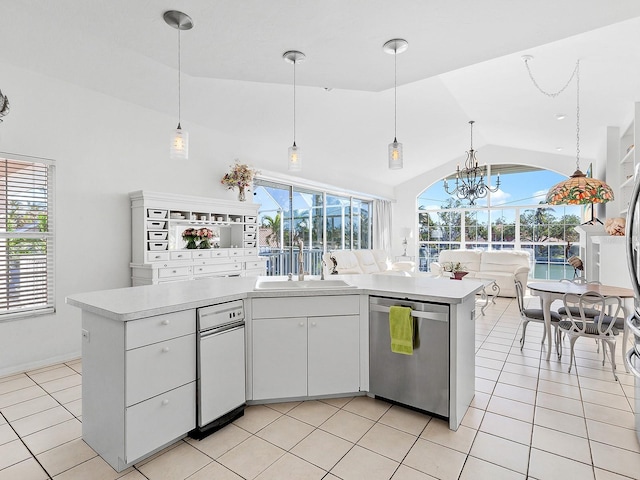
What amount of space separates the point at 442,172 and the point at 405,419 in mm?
8052

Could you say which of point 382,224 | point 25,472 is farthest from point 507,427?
point 382,224

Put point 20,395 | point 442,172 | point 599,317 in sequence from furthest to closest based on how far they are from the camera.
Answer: point 442,172
point 599,317
point 20,395

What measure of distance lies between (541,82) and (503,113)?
1586 mm

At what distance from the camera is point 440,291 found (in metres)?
2.37

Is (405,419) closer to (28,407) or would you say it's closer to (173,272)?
(28,407)

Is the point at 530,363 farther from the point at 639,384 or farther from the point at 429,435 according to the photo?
the point at 429,435

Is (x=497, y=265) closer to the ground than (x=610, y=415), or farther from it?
farther from it

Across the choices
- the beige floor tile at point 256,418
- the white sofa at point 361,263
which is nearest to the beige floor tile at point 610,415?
the beige floor tile at point 256,418

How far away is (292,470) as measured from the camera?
6.03 feet

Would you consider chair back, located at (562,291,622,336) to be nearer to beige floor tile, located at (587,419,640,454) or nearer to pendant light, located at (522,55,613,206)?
pendant light, located at (522,55,613,206)

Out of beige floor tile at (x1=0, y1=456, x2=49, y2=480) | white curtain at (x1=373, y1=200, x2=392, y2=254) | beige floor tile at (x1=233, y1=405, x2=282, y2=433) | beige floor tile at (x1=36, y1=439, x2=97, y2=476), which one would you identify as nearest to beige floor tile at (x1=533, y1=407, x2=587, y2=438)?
beige floor tile at (x1=233, y1=405, x2=282, y2=433)

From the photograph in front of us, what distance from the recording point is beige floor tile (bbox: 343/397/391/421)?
2.41 metres

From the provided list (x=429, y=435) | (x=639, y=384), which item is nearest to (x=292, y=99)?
(x=429, y=435)

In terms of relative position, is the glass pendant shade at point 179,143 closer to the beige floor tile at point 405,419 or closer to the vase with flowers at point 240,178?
the vase with flowers at point 240,178
